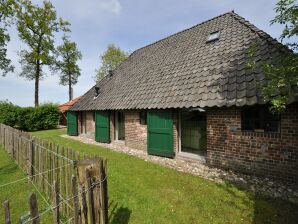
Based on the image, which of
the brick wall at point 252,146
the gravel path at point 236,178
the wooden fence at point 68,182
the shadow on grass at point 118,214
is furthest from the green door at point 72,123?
the shadow on grass at point 118,214

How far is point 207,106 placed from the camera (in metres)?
7.57

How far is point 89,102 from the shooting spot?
16.9m

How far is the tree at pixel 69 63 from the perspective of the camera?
3628 centimetres

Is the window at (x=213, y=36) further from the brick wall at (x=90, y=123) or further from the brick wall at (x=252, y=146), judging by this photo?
the brick wall at (x=90, y=123)

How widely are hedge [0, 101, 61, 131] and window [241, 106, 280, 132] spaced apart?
23870mm

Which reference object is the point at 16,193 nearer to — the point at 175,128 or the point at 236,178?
the point at 175,128

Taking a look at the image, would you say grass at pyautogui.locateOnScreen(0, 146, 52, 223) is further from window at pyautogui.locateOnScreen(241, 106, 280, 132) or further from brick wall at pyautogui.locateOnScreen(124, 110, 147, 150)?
window at pyautogui.locateOnScreen(241, 106, 280, 132)

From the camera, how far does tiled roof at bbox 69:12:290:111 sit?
7.52m

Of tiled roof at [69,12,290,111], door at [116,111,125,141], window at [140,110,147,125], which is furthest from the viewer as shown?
door at [116,111,125,141]

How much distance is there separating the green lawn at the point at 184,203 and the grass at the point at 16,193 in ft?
5.89

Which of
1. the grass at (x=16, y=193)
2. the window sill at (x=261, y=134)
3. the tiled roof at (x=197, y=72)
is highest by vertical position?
the tiled roof at (x=197, y=72)

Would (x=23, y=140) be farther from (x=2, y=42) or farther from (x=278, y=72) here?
(x=2, y=42)

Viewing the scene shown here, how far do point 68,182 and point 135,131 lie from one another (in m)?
7.50

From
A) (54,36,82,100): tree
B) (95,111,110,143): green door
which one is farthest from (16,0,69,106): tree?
(95,111,110,143): green door
